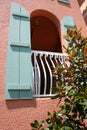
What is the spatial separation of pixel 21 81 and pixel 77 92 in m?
1.37

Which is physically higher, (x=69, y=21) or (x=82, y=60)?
(x=69, y=21)

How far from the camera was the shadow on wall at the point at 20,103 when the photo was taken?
3.64m

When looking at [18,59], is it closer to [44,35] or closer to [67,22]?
[67,22]

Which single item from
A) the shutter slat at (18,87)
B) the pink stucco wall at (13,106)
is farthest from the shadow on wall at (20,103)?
the shutter slat at (18,87)

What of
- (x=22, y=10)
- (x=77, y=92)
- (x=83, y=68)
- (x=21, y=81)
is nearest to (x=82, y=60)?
(x=83, y=68)

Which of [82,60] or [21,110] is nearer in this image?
[82,60]

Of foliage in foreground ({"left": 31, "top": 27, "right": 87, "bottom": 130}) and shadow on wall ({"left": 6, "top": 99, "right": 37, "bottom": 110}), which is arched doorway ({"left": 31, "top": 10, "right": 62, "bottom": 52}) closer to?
shadow on wall ({"left": 6, "top": 99, "right": 37, "bottom": 110})

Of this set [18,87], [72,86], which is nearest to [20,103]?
[18,87]

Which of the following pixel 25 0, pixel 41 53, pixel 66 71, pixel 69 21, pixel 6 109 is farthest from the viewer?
pixel 69 21

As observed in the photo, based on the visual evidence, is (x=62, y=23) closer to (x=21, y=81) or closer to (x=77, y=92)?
(x=21, y=81)

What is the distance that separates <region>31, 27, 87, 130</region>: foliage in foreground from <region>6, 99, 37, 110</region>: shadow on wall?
0.76 m

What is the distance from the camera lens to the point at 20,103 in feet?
12.2

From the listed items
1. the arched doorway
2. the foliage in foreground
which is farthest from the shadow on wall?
the arched doorway

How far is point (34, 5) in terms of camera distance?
16.1 ft
